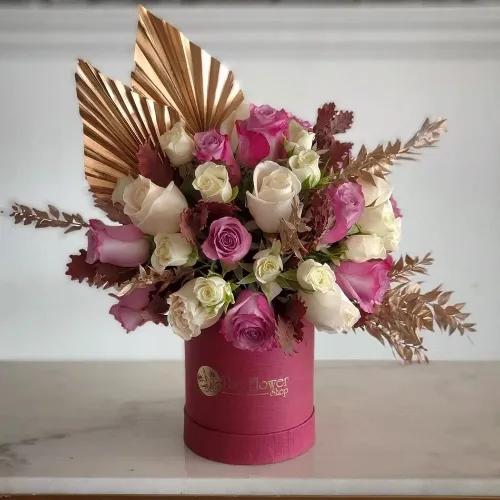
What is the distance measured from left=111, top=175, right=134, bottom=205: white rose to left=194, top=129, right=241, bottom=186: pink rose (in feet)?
0.34

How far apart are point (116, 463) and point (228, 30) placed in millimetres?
840

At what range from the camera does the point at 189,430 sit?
1.03m

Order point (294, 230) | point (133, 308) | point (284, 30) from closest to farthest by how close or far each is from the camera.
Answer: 1. point (294, 230)
2. point (133, 308)
3. point (284, 30)

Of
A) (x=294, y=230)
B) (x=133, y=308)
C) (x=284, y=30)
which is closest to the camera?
(x=294, y=230)

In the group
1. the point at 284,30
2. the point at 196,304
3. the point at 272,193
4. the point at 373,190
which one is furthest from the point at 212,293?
the point at 284,30

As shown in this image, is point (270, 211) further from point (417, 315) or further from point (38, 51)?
point (38, 51)

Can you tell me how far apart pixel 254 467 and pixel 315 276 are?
0.28m

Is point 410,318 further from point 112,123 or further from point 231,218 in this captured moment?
point 112,123

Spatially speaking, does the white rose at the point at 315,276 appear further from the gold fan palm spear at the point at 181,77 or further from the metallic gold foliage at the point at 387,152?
the gold fan palm spear at the point at 181,77

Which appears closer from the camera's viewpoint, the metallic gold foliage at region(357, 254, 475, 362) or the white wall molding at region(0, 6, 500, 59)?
the metallic gold foliage at region(357, 254, 475, 362)

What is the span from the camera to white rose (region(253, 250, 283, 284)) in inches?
34.0

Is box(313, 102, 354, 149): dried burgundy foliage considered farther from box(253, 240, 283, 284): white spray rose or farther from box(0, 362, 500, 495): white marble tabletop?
box(0, 362, 500, 495): white marble tabletop

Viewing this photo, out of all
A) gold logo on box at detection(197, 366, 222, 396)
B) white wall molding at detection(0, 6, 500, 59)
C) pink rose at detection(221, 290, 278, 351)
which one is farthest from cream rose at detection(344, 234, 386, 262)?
white wall molding at detection(0, 6, 500, 59)

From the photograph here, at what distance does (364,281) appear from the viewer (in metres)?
0.92
